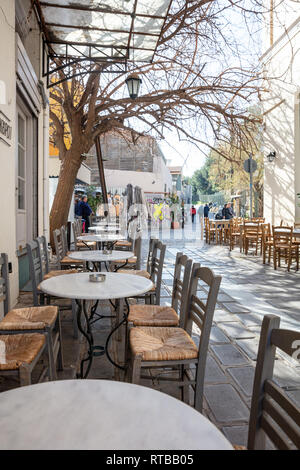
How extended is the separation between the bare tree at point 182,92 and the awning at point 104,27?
477 millimetres

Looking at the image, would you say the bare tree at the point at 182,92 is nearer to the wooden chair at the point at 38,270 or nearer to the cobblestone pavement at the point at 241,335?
the cobblestone pavement at the point at 241,335

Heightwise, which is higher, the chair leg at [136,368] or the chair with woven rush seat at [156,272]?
the chair with woven rush seat at [156,272]

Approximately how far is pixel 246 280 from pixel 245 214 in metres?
17.8

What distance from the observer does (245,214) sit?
2348 centimetres

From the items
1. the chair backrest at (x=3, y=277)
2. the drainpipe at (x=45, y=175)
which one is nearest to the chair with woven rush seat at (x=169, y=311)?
the chair backrest at (x=3, y=277)

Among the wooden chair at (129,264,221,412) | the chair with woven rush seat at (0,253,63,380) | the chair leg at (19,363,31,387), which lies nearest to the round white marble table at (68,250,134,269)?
the chair with woven rush seat at (0,253,63,380)

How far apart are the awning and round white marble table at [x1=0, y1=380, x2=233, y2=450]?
488 centimetres

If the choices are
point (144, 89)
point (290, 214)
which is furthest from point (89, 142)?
point (290, 214)

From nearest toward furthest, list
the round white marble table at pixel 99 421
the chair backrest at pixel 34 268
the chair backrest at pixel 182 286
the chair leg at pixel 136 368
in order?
the round white marble table at pixel 99 421 < the chair leg at pixel 136 368 < the chair backrest at pixel 182 286 < the chair backrest at pixel 34 268

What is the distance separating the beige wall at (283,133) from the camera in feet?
32.8

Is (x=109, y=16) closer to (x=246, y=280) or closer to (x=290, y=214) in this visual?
(x=246, y=280)

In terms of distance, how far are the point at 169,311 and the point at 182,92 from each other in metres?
5.73

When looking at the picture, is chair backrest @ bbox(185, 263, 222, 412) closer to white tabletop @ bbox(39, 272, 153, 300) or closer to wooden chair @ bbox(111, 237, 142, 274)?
white tabletop @ bbox(39, 272, 153, 300)

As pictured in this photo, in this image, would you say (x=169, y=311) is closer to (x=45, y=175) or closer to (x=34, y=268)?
(x=34, y=268)
